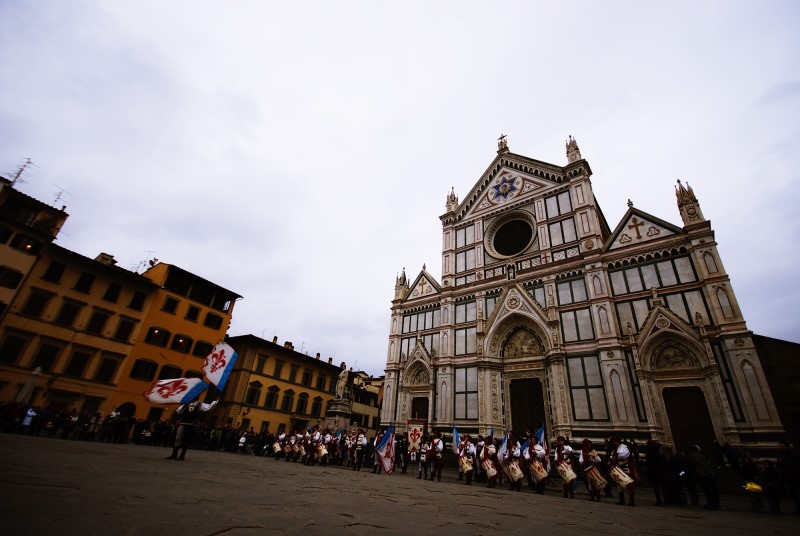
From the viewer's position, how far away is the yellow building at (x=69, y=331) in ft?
72.3

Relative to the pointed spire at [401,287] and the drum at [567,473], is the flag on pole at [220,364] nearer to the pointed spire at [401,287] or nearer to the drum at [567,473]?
the drum at [567,473]

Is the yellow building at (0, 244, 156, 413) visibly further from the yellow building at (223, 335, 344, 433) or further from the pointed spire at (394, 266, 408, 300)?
the pointed spire at (394, 266, 408, 300)

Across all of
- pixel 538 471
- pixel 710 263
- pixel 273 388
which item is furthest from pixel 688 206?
pixel 273 388

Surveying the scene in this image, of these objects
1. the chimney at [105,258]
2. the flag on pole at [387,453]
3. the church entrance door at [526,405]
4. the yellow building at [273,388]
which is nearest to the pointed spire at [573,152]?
the church entrance door at [526,405]

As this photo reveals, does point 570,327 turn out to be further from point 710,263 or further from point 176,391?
point 176,391

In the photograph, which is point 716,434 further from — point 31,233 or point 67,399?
point 31,233

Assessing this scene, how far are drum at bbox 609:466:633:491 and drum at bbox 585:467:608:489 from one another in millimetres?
765

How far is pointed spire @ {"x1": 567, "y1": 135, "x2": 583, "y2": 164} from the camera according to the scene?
25141 millimetres

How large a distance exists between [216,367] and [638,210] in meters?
23.0

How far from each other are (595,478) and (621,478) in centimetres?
111

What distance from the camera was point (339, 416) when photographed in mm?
21281

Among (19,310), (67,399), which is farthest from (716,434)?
(19,310)

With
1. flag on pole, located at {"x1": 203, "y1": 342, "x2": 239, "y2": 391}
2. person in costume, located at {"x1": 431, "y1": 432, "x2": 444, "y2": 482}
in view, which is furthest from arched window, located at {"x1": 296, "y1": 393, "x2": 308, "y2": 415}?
flag on pole, located at {"x1": 203, "y1": 342, "x2": 239, "y2": 391}

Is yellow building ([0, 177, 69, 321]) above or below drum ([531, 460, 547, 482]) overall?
above
